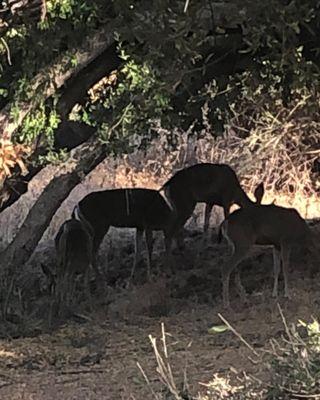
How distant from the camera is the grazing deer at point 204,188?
43.8 ft

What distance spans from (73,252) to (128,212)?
57.0 inches

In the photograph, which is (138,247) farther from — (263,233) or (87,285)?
(263,233)

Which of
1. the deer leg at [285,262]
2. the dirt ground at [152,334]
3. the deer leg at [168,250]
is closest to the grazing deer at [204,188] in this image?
the deer leg at [168,250]

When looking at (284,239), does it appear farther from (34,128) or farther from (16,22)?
(16,22)

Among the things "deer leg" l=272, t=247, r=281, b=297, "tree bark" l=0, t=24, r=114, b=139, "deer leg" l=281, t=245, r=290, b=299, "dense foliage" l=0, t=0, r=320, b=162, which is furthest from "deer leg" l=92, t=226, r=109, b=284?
"tree bark" l=0, t=24, r=114, b=139

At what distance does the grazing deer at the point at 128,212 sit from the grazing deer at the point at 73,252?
472 mm

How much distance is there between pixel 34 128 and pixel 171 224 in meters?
4.91

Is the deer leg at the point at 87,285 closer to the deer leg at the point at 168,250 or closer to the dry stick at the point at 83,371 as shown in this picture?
the deer leg at the point at 168,250

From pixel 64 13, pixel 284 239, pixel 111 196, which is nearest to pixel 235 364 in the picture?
pixel 64 13

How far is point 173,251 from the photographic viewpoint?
13648mm

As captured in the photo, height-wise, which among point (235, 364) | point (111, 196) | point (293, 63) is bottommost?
point (235, 364)

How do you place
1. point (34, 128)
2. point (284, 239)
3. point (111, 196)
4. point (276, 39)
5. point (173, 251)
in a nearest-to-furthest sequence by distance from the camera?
1. point (276, 39)
2. point (34, 128)
3. point (284, 239)
4. point (111, 196)
5. point (173, 251)

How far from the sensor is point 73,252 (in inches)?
451

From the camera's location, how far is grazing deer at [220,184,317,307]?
10.8 metres
